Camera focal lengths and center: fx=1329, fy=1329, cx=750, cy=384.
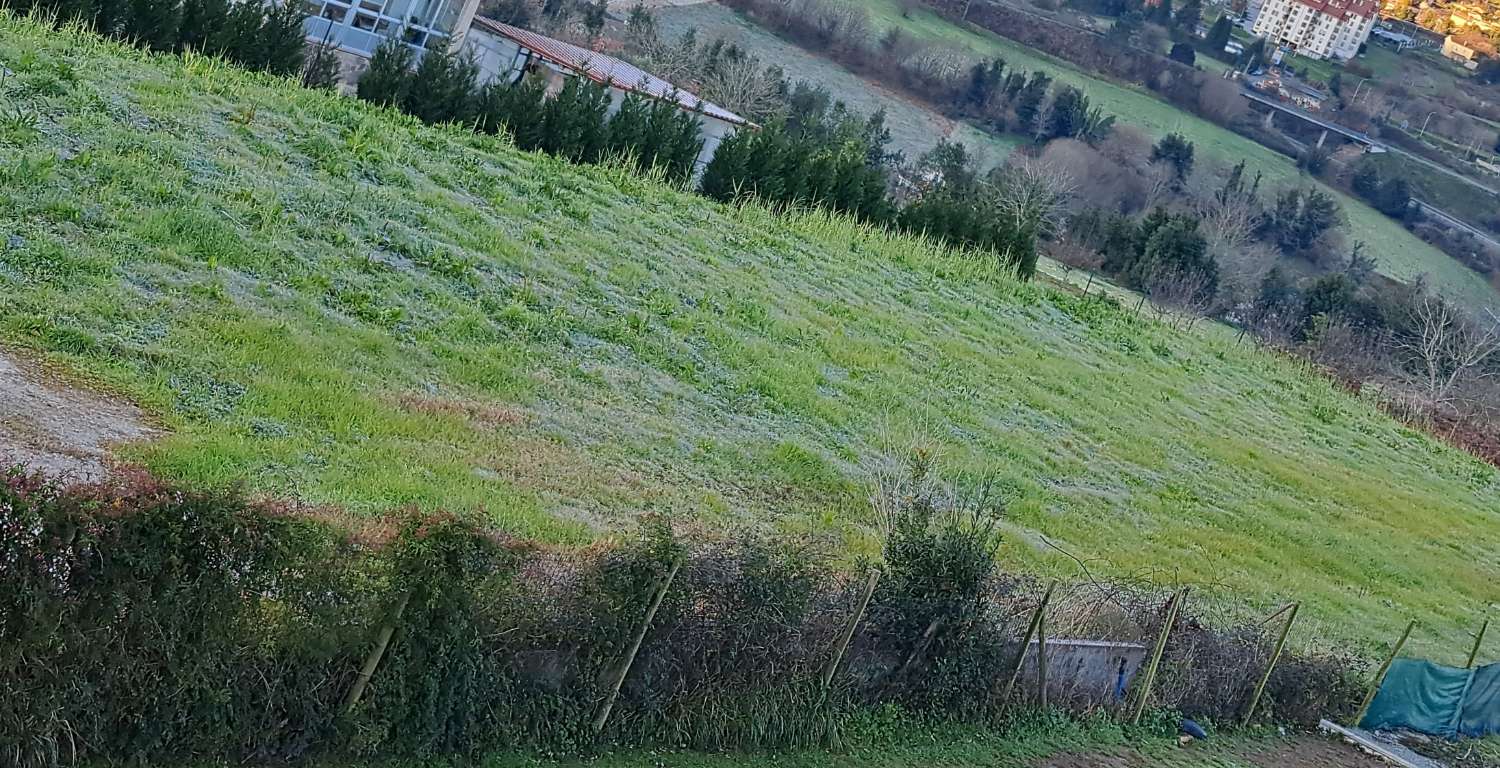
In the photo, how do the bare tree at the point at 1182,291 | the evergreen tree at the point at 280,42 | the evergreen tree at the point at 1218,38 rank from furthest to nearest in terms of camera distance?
the evergreen tree at the point at 1218,38
the bare tree at the point at 1182,291
the evergreen tree at the point at 280,42

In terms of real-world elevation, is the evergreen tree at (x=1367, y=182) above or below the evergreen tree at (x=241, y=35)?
above

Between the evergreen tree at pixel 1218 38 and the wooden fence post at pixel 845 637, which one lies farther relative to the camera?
the evergreen tree at pixel 1218 38

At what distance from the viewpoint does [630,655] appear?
8.55m

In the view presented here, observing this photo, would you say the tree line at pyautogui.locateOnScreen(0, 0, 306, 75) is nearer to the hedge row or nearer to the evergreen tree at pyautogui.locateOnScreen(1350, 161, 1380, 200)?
the hedge row

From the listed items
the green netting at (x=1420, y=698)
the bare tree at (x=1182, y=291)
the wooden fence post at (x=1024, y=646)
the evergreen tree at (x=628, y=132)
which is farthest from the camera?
the bare tree at (x=1182, y=291)

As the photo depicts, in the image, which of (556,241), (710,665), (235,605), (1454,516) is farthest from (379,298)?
(1454,516)

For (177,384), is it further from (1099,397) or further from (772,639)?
(1099,397)

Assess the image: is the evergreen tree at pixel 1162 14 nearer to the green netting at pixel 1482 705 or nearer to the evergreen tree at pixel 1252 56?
the evergreen tree at pixel 1252 56

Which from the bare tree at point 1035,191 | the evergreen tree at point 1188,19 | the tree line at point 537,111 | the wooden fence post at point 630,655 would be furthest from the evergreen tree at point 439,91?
the evergreen tree at point 1188,19

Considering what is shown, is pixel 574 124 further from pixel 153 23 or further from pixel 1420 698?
pixel 1420 698

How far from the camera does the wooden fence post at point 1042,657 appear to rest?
1122 cm

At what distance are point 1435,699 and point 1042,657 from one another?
6757mm

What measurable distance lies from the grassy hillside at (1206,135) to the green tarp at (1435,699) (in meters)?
62.2

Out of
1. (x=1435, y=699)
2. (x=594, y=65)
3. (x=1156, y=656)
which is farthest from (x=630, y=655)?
(x=594, y=65)
